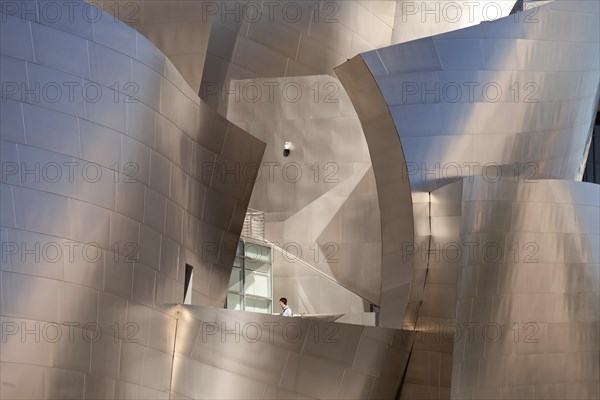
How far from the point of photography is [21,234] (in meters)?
12.7

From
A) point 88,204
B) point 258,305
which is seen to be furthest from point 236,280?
point 88,204

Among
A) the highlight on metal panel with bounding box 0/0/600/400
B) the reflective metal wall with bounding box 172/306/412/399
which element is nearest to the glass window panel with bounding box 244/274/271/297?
the highlight on metal panel with bounding box 0/0/600/400

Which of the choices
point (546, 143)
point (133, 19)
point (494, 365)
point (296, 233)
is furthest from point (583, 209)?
point (133, 19)

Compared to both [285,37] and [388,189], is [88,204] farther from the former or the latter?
[285,37]

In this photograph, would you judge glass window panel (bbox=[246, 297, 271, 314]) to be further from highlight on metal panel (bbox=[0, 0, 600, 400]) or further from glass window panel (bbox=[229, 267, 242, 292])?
glass window panel (bbox=[229, 267, 242, 292])

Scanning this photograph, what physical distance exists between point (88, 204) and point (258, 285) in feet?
28.9

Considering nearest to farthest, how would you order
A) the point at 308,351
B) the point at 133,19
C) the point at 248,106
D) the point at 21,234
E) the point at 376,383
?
the point at 21,234 → the point at 308,351 → the point at 376,383 → the point at 133,19 → the point at 248,106

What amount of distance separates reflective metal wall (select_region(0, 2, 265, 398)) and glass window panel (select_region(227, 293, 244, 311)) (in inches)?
228

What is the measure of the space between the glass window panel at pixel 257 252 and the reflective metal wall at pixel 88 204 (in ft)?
20.0

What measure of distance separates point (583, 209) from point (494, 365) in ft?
9.14

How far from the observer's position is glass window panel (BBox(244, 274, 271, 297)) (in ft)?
71.6

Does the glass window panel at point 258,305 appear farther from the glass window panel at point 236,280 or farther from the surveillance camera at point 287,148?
the surveillance camera at point 287,148

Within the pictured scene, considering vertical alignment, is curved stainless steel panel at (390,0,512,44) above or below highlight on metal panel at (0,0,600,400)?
above

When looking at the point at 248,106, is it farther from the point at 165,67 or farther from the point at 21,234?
the point at 21,234
